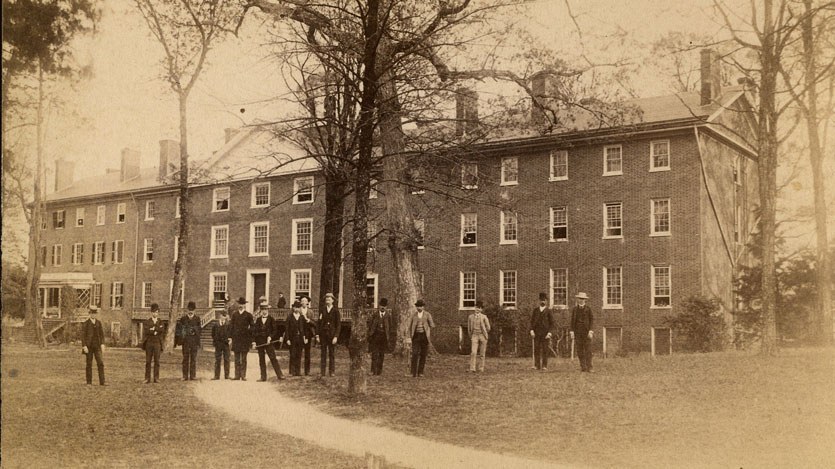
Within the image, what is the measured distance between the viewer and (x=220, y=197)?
11.1m

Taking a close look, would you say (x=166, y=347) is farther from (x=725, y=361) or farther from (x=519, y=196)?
(x=519, y=196)

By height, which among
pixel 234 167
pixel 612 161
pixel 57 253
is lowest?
pixel 57 253

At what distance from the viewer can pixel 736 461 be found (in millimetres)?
7770

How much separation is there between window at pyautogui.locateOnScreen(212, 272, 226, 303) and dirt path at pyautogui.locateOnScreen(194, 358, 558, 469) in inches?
81.6

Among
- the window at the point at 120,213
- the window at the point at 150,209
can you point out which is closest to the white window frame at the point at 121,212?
the window at the point at 120,213

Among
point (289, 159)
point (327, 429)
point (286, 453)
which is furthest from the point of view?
point (289, 159)

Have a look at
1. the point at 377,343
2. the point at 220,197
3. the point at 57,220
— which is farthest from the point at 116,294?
the point at 377,343

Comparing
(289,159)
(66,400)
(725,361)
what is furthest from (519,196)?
(66,400)

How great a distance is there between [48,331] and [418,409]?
5258 millimetres

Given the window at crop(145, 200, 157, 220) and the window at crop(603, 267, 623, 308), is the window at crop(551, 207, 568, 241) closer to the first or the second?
the window at crop(603, 267, 623, 308)

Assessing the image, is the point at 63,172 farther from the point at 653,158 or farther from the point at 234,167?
the point at 653,158

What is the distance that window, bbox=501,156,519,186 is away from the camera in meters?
22.4

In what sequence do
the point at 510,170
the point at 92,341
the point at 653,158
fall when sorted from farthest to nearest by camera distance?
the point at 510,170
the point at 653,158
the point at 92,341

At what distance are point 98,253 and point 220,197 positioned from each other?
193 centimetres
